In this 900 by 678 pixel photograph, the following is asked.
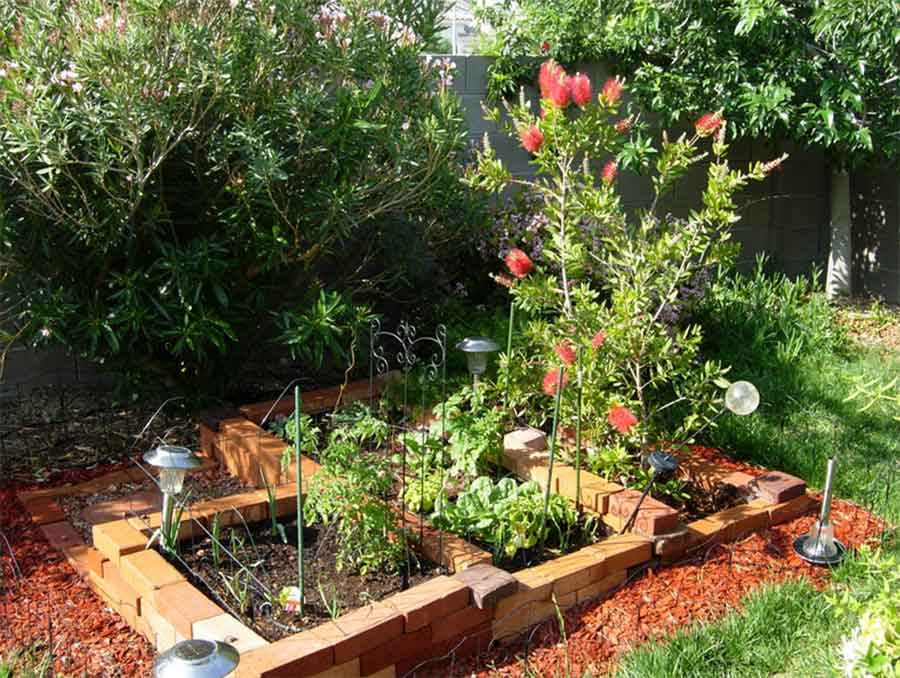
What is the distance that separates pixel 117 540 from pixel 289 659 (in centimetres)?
100

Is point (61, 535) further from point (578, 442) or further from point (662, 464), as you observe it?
point (662, 464)

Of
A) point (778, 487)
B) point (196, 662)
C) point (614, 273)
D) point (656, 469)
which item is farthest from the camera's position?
point (614, 273)

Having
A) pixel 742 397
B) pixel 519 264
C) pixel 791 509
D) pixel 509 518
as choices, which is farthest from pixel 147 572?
pixel 791 509

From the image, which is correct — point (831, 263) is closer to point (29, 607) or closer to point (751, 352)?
point (751, 352)

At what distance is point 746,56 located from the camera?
688cm

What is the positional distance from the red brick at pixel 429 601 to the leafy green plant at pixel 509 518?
44 cm

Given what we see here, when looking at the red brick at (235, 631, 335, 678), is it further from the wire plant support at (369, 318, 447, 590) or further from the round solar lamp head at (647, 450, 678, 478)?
the round solar lamp head at (647, 450, 678, 478)

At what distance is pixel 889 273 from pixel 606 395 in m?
4.65

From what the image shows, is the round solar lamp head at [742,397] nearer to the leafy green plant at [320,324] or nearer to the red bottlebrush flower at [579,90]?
the red bottlebrush flower at [579,90]

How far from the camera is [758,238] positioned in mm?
8367

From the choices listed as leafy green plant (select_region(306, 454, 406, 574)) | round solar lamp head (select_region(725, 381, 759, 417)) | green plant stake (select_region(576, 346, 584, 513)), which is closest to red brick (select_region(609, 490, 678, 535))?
green plant stake (select_region(576, 346, 584, 513))

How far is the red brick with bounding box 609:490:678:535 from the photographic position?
3.74 m

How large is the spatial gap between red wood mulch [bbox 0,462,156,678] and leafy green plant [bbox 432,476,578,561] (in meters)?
1.14

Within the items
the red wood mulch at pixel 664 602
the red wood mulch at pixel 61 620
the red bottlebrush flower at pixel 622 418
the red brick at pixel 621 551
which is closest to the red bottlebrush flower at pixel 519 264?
the red bottlebrush flower at pixel 622 418
